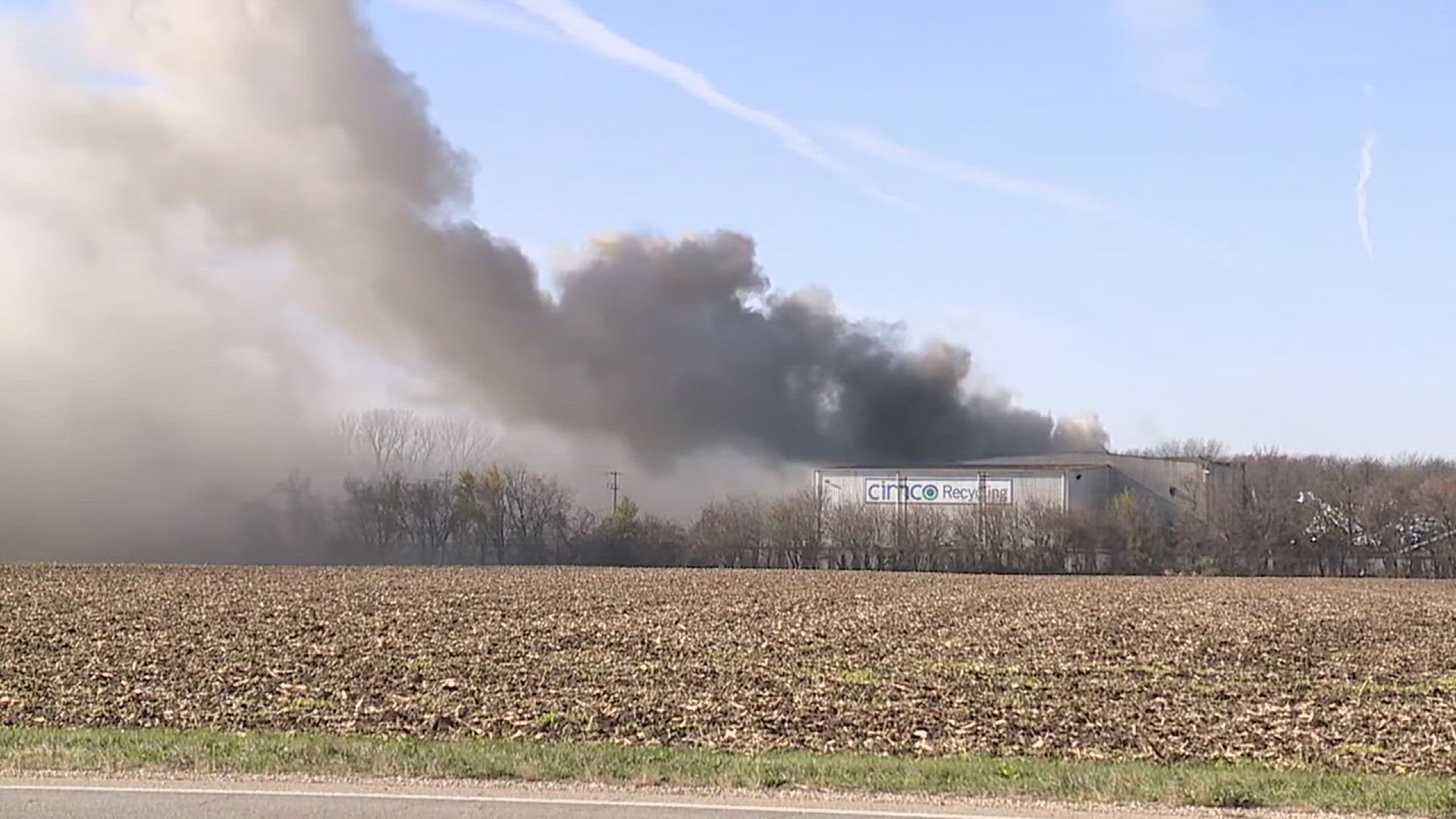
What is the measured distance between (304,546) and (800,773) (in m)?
77.2

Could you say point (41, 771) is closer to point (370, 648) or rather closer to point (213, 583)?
point (370, 648)

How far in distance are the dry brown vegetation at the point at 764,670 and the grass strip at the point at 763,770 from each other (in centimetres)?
154

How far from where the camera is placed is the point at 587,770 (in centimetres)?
1212

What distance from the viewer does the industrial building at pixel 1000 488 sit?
283 ft

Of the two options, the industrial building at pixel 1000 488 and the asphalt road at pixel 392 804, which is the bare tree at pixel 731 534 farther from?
the asphalt road at pixel 392 804

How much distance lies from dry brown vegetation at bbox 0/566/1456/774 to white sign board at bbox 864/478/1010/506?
42002mm

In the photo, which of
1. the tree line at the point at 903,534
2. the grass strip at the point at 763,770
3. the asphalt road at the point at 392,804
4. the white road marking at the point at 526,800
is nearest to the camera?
the asphalt road at the point at 392,804

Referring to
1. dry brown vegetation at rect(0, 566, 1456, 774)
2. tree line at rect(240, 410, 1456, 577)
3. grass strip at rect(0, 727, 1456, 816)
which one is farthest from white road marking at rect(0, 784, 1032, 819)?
tree line at rect(240, 410, 1456, 577)

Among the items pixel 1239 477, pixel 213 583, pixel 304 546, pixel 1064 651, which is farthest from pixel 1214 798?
pixel 1239 477

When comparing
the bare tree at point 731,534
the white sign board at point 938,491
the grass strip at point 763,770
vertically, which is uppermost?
the white sign board at point 938,491

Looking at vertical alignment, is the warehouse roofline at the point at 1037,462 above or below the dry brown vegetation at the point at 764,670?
above

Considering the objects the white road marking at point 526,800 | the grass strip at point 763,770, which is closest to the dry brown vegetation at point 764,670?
the grass strip at point 763,770

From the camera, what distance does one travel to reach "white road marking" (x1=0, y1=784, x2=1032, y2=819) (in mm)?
10086

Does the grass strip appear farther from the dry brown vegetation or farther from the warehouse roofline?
the warehouse roofline
